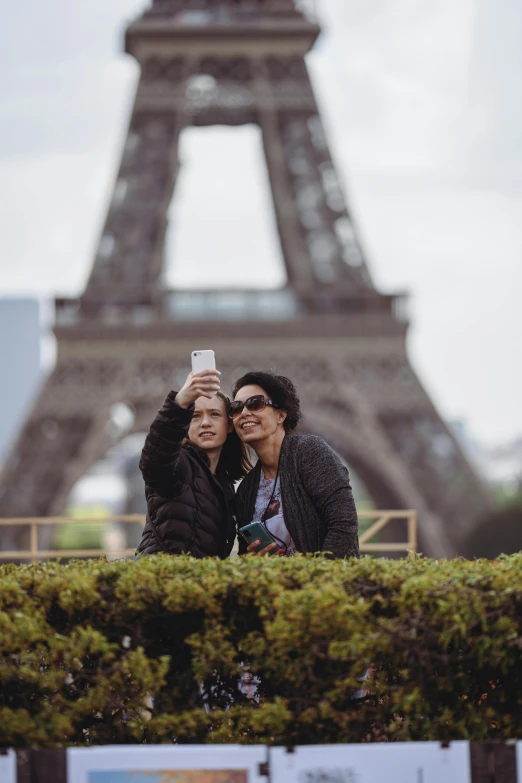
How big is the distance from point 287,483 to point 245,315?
20617 millimetres

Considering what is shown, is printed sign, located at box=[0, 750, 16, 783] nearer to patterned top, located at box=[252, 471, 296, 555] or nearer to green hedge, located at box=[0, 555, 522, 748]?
green hedge, located at box=[0, 555, 522, 748]

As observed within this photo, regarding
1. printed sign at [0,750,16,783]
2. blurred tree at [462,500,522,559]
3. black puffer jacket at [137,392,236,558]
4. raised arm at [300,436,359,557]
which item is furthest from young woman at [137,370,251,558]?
blurred tree at [462,500,522,559]

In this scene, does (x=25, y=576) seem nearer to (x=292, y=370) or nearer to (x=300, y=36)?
(x=292, y=370)

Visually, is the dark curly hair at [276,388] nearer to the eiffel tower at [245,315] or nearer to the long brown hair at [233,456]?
the long brown hair at [233,456]

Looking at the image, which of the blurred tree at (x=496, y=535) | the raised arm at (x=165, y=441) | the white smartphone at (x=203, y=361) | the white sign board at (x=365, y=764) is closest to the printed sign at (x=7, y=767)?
the white sign board at (x=365, y=764)

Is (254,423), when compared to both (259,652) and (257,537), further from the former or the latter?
(259,652)

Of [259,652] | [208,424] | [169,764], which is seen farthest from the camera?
[208,424]

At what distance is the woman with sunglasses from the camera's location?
498cm

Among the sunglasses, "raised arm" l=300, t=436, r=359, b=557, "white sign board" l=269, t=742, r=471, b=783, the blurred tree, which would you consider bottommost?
"white sign board" l=269, t=742, r=471, b=783

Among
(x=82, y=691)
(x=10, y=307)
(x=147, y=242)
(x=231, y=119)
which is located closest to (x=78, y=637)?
(x=82, y=691)

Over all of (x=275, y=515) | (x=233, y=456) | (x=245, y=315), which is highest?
(x=245, y=315)

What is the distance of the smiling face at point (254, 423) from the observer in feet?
16.9

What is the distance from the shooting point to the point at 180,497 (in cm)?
500

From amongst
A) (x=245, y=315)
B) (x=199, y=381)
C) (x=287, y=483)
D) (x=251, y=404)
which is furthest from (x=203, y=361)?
(x=245, y=315)
